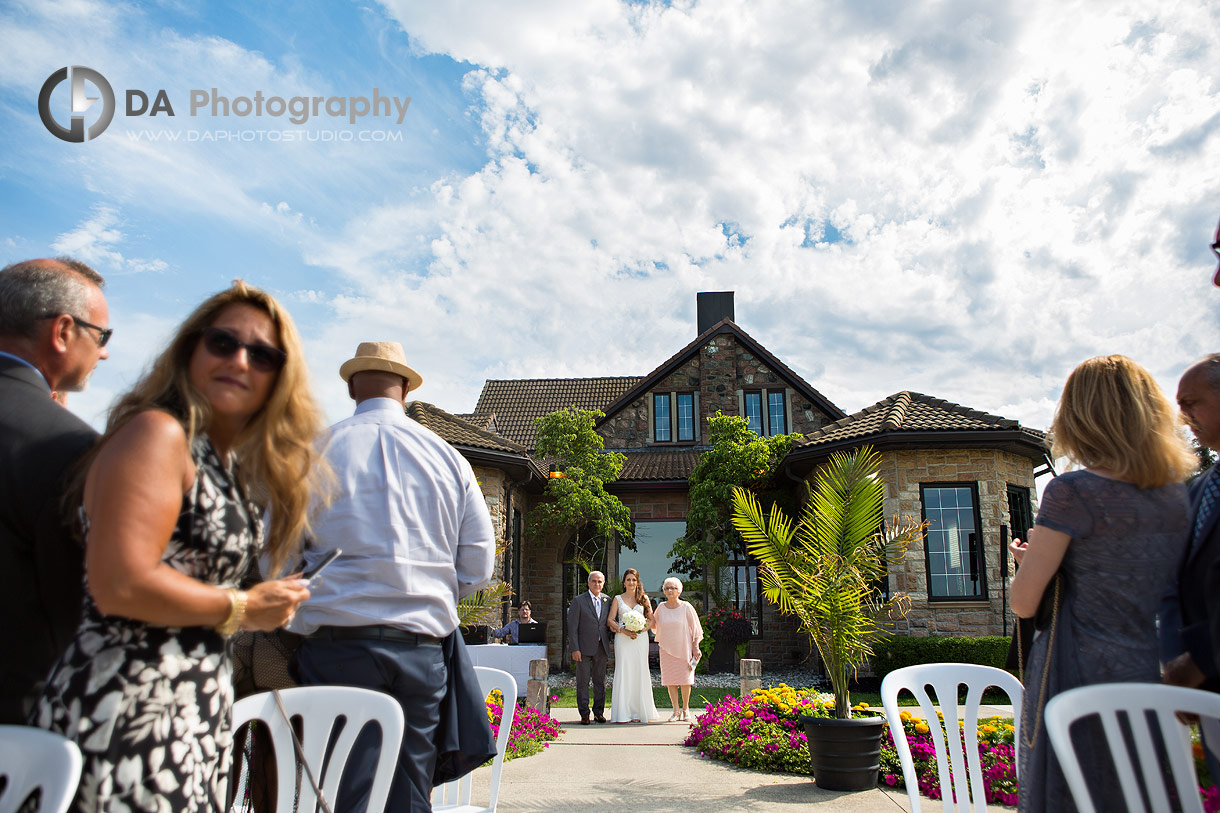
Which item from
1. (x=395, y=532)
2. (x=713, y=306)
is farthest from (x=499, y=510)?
(x=395, y=532)

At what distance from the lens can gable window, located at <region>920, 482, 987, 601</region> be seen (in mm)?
12312

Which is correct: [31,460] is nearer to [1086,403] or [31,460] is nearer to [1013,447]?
[1086,403]

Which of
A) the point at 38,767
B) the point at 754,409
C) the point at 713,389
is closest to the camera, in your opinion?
the point at 38,767

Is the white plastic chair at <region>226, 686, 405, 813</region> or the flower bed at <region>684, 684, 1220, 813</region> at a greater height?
the white plastic chair at <region>226, 686, 405, 813</region>

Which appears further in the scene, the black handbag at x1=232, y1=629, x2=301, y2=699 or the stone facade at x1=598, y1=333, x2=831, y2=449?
the stone facade at x1=598, y1=333, x2=831, y2=449

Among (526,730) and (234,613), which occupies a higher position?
(234,613)

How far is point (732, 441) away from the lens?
51.0 feet

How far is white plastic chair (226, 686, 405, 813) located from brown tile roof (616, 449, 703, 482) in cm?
1472

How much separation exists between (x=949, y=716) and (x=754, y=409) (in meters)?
15.7

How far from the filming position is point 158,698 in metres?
1.52

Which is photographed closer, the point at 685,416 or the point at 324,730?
the point at 324,730

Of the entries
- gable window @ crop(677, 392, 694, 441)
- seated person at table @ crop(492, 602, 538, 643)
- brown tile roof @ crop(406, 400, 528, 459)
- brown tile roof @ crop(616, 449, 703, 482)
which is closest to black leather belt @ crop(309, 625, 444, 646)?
brown tile roof @ crop(406, 400, 528, 459)

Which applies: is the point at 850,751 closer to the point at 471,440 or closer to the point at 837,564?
the point at 837,564

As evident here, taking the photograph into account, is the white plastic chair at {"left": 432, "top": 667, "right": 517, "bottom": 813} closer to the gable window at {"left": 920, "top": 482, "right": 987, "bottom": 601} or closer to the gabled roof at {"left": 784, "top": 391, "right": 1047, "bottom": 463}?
the gabled roof at {"left": 784, "top": 391, "right": 1047, "bottom": 463}
